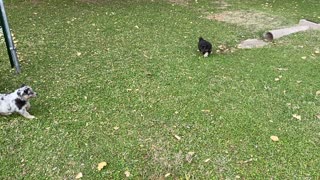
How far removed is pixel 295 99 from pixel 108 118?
9.06ft

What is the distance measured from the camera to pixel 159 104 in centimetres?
541

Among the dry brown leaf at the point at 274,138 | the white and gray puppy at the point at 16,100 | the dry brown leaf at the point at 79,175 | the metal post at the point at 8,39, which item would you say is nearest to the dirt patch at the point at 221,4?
the metal post at the point at 8,39

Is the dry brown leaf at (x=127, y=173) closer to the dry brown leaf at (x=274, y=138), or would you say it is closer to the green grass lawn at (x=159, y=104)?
the green grass lawn at (x=159, y=104)

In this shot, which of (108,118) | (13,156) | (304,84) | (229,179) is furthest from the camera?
(304,84)

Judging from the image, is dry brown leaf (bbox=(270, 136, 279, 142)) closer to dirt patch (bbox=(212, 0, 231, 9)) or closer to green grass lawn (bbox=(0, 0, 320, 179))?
green grass lawn (bbox=(0, 0, 320, 179))

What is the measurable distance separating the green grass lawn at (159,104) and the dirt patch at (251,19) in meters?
0.17

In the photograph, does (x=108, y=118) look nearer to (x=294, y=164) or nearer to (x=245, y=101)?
(x=245, y=101)

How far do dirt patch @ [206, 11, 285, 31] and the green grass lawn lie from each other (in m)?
0.17

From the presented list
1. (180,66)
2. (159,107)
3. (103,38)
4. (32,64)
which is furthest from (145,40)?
(159,107)

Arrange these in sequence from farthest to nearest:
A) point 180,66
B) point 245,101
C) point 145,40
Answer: point 145,40 < point 180,66 < point 245,101

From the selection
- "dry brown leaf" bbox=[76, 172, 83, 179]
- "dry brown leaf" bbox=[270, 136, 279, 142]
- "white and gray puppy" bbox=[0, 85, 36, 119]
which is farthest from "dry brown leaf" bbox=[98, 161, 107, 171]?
"dry brown leaf" bbox=[270, 136, 279, 142]

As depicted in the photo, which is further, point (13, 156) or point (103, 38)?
point (103, 38)

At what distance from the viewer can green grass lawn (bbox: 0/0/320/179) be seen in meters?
4.20

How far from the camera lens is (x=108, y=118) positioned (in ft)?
16.6
